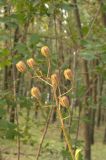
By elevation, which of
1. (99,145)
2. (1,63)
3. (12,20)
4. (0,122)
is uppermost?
(12,20)

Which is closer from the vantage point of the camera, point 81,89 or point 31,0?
point 31,0

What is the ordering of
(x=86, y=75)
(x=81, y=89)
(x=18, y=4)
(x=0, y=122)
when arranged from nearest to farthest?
(x=0, y=122) → (x=18, y=4) → (x=81, y=89) → (x=86, y=75)

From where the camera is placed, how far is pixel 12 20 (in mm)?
2492

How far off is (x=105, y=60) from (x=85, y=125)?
6.07 ft

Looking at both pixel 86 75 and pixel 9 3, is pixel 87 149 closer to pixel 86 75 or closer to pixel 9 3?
pixel 86 75

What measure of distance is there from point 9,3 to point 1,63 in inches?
16.6

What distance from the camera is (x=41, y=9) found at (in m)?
2.57

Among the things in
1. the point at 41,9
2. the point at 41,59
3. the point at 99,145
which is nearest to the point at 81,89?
the point at 41,59

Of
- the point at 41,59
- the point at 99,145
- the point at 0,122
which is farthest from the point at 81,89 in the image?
the point at 99,145

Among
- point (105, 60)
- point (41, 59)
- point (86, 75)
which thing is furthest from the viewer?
point (86, 75)

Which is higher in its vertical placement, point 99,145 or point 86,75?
point 86,75

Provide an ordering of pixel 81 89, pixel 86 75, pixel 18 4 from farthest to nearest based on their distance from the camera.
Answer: pixel 86 75 < pixel 81 89 < pixel 18 4

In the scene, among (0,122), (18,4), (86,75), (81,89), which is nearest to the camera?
(0,122)

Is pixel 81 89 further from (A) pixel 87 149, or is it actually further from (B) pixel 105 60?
(A) pixel 87 149
